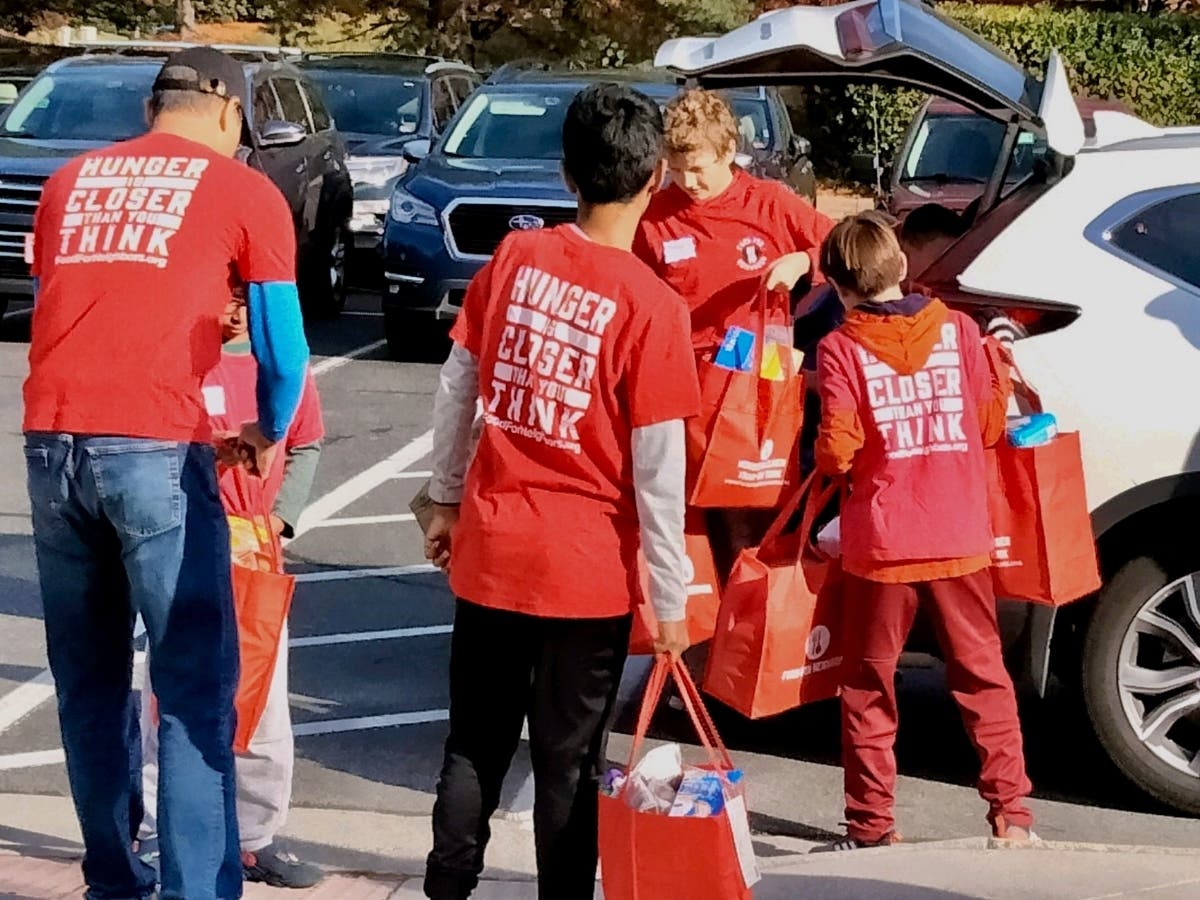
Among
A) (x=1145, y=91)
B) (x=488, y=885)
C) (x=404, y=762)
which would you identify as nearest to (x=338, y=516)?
(x=404, y=762)

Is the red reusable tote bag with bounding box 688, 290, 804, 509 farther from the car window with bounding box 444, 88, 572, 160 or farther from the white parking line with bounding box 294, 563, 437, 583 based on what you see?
the car window with bounding box 444, 88, 572, 160

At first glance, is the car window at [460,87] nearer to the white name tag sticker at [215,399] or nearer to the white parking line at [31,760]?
the white parking line at [31,760]

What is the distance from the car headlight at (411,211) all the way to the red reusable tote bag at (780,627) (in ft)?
27.2

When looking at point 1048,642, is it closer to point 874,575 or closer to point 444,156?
point 874,575

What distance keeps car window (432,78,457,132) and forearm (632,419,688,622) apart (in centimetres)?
1403

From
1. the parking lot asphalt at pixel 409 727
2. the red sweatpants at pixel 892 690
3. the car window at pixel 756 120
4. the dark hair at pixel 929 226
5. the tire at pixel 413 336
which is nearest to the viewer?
the red sweatpants at pixel 892 690

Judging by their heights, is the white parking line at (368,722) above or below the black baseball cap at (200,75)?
below

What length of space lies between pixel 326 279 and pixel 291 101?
5.00ft

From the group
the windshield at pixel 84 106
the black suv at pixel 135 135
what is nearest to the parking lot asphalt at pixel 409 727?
the black suv at pixel 135 135

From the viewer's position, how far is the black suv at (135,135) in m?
13.1

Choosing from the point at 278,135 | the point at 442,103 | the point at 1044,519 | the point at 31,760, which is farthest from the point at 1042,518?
the point at 442,103

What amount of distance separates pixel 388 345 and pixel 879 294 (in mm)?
9034

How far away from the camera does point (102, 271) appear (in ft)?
12.1

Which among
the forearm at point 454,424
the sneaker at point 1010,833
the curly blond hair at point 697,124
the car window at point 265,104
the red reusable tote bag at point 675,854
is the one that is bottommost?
the car window at point 265,104
